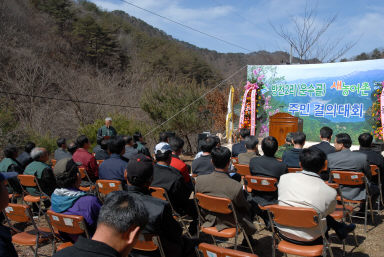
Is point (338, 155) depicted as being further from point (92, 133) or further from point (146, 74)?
point (146, 74)

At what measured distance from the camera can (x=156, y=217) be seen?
7.24ft

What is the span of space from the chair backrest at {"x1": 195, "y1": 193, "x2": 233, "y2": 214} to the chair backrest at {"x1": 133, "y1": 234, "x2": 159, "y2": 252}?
0.78 metres

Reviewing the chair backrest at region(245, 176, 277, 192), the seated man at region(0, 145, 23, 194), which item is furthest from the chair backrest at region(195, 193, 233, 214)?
the seated man at region(0, 145, 23, 194)

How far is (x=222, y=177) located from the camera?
10.3 feet

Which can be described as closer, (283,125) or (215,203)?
(215,203)

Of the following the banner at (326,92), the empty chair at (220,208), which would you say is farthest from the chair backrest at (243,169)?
the banner at (326,92)

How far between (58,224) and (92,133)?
823cm

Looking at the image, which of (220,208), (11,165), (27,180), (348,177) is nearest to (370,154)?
(348,177)

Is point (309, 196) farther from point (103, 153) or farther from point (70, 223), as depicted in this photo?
point (103, 153)

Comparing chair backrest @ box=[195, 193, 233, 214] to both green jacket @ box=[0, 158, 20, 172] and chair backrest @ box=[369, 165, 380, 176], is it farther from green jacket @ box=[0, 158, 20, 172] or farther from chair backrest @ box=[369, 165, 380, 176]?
green jacket @ box=[0, 158, 20, 172]

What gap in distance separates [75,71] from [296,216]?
2257 cm

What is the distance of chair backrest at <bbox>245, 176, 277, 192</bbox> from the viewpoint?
11.4ft

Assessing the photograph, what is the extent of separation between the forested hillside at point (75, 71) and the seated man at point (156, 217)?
765 cm

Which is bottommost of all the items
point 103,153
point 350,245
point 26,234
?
point 350,245
